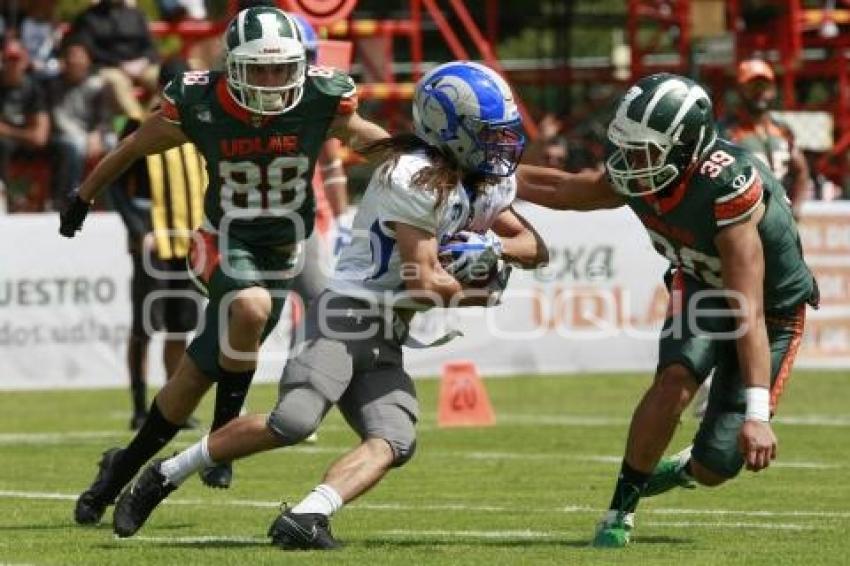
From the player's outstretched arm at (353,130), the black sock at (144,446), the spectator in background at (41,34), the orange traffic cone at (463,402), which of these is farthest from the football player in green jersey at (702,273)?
the spectator in background at (41,34)

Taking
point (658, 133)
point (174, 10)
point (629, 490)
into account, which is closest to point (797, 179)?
point (629, 490)

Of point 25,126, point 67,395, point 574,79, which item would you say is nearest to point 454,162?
point 67,395

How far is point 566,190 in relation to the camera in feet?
24.9

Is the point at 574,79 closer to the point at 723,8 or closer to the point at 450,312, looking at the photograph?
the point at 723,8

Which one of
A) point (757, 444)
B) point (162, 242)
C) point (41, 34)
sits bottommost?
point (41, 34)

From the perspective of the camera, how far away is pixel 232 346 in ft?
26.3

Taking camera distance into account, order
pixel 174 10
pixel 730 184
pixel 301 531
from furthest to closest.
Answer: pixel 174 10 < pixel 730 184 < pixel 301 531

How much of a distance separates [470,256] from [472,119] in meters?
0.43

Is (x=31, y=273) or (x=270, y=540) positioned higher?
(x=270, y=540)

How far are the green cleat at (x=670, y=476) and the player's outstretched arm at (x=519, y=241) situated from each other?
0.88 meters

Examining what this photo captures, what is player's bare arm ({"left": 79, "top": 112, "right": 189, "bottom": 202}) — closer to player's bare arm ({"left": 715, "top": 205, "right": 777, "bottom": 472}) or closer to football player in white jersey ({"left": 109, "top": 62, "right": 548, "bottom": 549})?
football player in white jersey ({"left": 109, "top": 62, "right": 548, "bottom": 549})

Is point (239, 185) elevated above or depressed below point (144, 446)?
above

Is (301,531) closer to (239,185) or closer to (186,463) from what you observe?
(186,463)

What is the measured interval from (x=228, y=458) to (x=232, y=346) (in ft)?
2.83
